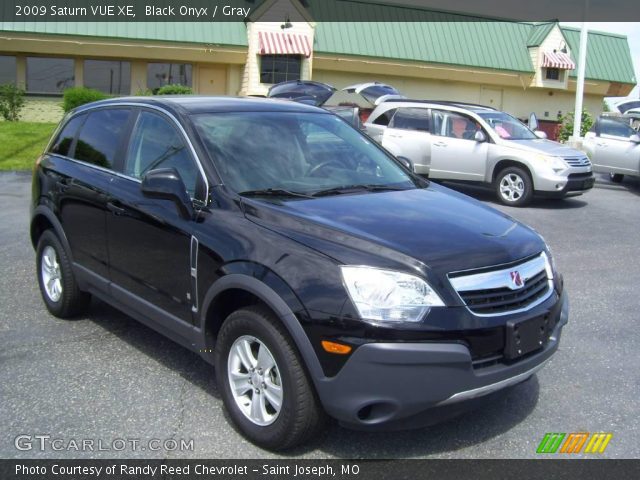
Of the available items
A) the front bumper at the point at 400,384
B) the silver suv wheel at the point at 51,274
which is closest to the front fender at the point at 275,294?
the front bumper at the point at 400,384

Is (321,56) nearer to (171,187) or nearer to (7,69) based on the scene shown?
(7,69)

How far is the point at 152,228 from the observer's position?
4.50 metres

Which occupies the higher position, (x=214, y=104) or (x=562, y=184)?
(x=214, y=104)

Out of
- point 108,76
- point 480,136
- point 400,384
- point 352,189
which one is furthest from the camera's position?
point 108,76

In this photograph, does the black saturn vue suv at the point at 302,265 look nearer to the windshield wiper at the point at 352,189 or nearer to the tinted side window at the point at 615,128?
the windshield wiper at the point at 352,189

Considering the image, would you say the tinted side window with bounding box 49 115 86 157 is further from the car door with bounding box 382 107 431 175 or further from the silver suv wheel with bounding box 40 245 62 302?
the car door with bounding box 382 107 431 175

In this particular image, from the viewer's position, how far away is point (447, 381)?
3375 mm

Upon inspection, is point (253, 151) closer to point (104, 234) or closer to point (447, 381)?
point (104, 234)

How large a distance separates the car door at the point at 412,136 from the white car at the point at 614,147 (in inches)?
173

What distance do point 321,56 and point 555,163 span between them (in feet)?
61.2

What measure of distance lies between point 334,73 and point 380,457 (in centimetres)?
2872

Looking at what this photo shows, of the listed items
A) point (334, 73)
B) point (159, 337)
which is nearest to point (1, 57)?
point (334, 73)

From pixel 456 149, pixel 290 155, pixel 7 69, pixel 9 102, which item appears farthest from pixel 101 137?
pixel 7 69

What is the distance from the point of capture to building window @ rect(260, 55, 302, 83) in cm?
2858
